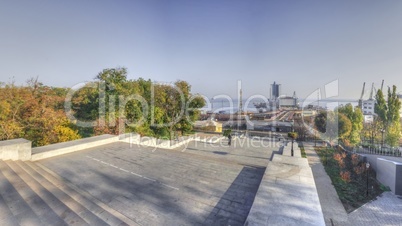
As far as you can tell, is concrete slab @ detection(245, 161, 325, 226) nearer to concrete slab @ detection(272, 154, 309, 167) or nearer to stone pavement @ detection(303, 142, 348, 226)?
concrete slab @ detection(272, 154, 309, 167)

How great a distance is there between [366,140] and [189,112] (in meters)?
21.9

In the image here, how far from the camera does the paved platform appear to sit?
11.1 feet

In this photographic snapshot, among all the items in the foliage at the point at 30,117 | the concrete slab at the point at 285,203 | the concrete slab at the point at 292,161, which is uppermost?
the foliage at the point at 30,117

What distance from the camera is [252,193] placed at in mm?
4219

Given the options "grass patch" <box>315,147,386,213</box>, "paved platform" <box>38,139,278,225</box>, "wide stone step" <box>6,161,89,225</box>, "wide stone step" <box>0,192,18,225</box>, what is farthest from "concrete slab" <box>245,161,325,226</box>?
"grass patch" <box>315,147,386,213</box>

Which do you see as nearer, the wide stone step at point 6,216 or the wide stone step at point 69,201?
the wide stone step at point 6,216

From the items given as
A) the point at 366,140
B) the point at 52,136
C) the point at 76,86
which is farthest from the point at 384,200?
the point at 76,86

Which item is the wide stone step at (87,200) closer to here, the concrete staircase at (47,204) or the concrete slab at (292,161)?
the concrete staircase at (47,204)

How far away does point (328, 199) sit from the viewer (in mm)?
6926

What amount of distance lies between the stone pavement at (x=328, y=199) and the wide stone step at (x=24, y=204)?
7070 millimetres

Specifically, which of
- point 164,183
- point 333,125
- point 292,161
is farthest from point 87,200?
point 333,125

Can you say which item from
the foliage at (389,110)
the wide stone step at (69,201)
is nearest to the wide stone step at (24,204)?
the wide stone step at (69,201)

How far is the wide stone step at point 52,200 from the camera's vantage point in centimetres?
298

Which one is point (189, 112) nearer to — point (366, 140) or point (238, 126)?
point (238, 126)
